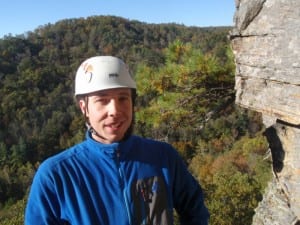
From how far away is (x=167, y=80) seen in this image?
4.27 m

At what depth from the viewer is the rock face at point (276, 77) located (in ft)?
8.61

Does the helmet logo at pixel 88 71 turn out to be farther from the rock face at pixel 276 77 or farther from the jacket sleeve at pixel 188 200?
the rock face at pixel 276 77

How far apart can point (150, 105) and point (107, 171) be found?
9.88 feet

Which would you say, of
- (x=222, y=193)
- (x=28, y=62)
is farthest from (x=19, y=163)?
(x=222, y=193)

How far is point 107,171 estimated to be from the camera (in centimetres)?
155

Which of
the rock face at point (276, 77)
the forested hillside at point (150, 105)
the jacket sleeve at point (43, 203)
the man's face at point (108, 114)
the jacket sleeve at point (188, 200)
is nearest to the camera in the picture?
the jacket sleeve at point (43, 203)

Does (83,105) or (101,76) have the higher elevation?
(101,76)

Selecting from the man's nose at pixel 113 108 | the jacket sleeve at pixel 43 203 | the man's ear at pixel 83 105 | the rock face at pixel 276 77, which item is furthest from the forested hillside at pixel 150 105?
the jacket sleeve at pixel 43 203

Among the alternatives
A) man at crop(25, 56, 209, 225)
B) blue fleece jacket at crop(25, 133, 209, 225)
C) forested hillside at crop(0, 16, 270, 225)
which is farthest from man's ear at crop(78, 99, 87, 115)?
forested hillside at crop(0, 16, 270, 225)

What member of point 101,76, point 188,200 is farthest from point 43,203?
point 188,200

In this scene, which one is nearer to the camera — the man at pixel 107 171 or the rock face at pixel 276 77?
the man at pixel 107 171

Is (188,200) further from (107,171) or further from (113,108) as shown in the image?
(113,108)

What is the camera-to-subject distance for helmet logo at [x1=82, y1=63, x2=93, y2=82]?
5.26 ft

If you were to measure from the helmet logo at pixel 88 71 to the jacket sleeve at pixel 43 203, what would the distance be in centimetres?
42
